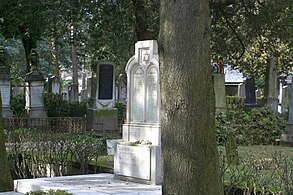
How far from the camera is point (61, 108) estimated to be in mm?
27875

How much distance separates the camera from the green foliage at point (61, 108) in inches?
1085

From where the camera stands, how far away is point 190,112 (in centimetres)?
512

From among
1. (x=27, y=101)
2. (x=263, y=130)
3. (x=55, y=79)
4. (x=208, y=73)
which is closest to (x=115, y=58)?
(x=55, y=79)

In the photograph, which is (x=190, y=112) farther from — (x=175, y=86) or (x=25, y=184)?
(x=25, y=184)

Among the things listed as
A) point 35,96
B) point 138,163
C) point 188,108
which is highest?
point 35,96

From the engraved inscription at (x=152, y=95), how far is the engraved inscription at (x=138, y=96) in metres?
0.20

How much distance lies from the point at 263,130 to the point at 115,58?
25236 mm

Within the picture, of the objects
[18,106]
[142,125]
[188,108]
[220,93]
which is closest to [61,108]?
[18,106]

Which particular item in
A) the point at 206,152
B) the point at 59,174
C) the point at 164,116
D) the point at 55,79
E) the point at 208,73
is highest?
the point at 55,79

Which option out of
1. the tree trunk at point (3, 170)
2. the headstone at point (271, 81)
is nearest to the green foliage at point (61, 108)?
the headstone at point (271, 81)

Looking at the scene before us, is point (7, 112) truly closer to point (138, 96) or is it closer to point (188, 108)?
point (138, 96)

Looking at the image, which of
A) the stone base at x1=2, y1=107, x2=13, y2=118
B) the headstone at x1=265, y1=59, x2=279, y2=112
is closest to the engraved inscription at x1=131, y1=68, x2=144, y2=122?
the stone base at x1=2, y1=107, x2=13, y2=118

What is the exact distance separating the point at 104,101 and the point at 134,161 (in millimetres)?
14506

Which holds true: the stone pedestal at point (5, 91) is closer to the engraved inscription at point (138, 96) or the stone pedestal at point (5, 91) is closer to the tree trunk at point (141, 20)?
the tree trunk at point (141, 20)
